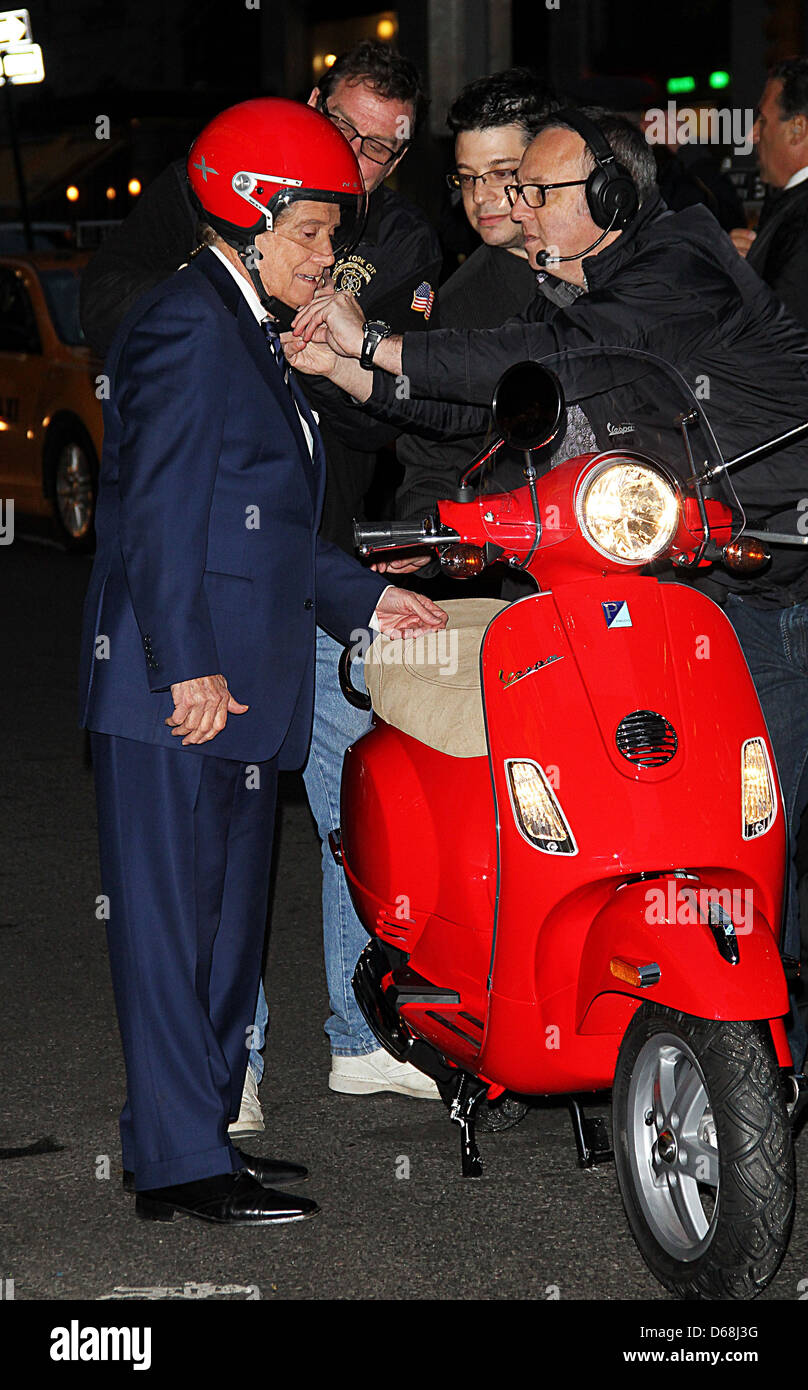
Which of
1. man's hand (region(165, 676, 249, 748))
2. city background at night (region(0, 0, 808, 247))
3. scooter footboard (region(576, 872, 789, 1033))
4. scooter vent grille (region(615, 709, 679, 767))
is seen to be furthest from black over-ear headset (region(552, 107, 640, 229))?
city background at night (region(0, 0, 808, 247))

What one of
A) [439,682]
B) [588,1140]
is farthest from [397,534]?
[588,1140]

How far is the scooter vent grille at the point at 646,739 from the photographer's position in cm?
302

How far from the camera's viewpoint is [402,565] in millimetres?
3941

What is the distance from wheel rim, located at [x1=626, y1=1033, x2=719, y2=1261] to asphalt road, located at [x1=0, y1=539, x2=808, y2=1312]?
0.14m

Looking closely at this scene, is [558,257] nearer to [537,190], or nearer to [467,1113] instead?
[537,190]

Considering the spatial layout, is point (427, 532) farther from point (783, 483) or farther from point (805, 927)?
point (805, 927)

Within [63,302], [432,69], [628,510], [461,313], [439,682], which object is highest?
Result: [432,69]

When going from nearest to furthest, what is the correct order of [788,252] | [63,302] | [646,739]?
[646,739] → [788,252] → [63,302]

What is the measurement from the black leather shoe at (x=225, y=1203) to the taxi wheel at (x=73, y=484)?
8964 mm

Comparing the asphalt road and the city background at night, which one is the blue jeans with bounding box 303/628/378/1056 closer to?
the asphalt road

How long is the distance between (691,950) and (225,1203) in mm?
1056

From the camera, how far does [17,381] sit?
1270 cm

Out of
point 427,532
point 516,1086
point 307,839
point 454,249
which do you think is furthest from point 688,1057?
point 454,249

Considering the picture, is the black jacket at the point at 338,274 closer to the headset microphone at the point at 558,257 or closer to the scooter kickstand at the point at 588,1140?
the headset microphone at the point at 558,257
